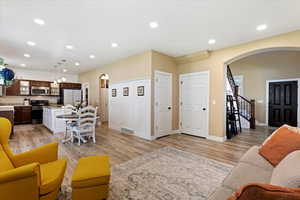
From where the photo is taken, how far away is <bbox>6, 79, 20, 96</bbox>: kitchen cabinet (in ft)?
21.5

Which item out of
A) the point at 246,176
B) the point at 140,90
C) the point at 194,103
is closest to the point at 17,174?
the point at 246,176

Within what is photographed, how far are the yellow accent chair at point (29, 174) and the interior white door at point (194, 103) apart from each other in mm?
3928

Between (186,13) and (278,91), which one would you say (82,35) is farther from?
(278,91)

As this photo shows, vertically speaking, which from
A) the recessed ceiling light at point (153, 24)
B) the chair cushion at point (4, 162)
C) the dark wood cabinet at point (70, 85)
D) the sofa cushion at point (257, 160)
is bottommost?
the sofa cushion at point (257, 160)

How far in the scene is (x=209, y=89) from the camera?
4348 millimetres

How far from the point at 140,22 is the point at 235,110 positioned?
452 centimetres

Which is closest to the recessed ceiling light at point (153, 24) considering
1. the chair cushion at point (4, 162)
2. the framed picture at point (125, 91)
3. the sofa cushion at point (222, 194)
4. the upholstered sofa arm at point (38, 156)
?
the framed picture at point (125, 91)

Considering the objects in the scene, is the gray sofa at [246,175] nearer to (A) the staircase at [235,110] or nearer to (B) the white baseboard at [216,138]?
(B) the white baseboard at [216,138]

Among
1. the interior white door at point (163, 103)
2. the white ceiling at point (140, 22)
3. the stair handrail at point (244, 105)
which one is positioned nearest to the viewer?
the white ceiling at point (140, 22)

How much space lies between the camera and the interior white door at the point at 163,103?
4.44m

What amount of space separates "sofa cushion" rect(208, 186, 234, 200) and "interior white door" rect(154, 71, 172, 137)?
10.5 ft

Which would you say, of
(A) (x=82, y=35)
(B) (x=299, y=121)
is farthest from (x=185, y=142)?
(B) (x=299, y=121)

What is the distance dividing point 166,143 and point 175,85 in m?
2.15

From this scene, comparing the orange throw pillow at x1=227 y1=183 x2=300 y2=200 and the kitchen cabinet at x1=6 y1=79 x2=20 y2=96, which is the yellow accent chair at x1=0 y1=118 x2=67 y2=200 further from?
the kitchen cabinet at x1=6 y1=79 x2=20 y2=96
